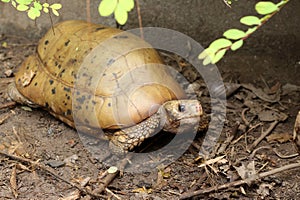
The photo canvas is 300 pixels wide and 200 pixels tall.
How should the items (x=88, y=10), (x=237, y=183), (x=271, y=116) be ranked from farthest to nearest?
(x=88, y=10), (x=271, y=116), (x=237, y=183)

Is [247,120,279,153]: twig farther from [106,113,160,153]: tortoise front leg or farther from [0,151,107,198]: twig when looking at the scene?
[0,151,107,198]: twig

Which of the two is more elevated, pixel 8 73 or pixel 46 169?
pixel 8 73

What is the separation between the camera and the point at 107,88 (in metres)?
3.38

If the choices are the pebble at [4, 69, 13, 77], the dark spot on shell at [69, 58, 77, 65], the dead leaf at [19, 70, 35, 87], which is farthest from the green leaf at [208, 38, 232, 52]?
the pebble at [4, 69, 13, 77]

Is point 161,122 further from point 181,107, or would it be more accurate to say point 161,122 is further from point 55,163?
point 55,163

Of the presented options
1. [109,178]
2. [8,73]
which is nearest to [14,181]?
[109,178]

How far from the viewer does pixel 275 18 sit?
409 cm

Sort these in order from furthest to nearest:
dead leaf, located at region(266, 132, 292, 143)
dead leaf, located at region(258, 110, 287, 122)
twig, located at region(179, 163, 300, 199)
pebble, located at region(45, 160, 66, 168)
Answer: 1. dead leaf, located at region(258, 110, 287, 122)
2. dead leaf, located at region(266, 132, 292, 143)
3. pebble, located at region(45, 160, 66, 168)
4. twig, located at region(179, 163, 300, 199)

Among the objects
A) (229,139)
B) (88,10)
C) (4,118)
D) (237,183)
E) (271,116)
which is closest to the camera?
(237,183)

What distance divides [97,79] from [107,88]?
104 mm

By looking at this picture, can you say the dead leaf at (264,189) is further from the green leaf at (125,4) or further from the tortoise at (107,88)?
the green leaf at (125,4)

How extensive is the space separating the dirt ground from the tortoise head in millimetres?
223

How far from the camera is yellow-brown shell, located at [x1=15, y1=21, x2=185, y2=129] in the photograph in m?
3.35

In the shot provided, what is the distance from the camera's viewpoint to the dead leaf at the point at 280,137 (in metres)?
3.52
